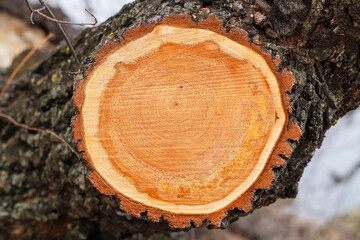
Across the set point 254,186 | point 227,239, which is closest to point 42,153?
point 254,186

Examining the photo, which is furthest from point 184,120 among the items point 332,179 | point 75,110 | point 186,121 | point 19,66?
point 332,179

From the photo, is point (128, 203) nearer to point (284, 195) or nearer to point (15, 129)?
point (284, 195)

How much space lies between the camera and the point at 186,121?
3.36ft

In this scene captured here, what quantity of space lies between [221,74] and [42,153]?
3.18 ft

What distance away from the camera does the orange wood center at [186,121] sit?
1.00 meters

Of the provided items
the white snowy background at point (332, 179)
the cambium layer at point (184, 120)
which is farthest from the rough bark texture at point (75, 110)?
the white snowy background at point (332, 179)

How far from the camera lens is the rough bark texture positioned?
3.48 ft

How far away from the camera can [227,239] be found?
3250 mm

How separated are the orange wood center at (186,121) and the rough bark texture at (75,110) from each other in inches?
4.3

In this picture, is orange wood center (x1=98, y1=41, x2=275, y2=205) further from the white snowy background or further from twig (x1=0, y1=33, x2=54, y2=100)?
the white snowy background

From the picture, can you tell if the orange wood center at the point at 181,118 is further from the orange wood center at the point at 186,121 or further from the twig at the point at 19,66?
the twig at the point at 19,66

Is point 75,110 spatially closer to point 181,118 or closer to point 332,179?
point 181,118

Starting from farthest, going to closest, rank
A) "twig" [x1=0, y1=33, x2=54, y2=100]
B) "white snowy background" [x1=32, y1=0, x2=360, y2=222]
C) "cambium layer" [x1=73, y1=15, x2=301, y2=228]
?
"white snowy background" [x1=32, y1=0, x2=360, y2=222] < "twig" [x1=0, y1=33, x2=54, y2=100] < "cambium layer" [x1=73, y1=15, x2=301, y2=228]

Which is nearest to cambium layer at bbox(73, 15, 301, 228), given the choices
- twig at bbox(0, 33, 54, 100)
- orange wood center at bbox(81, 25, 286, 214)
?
orange wood center at bbox(81, 25, 286, 214)
